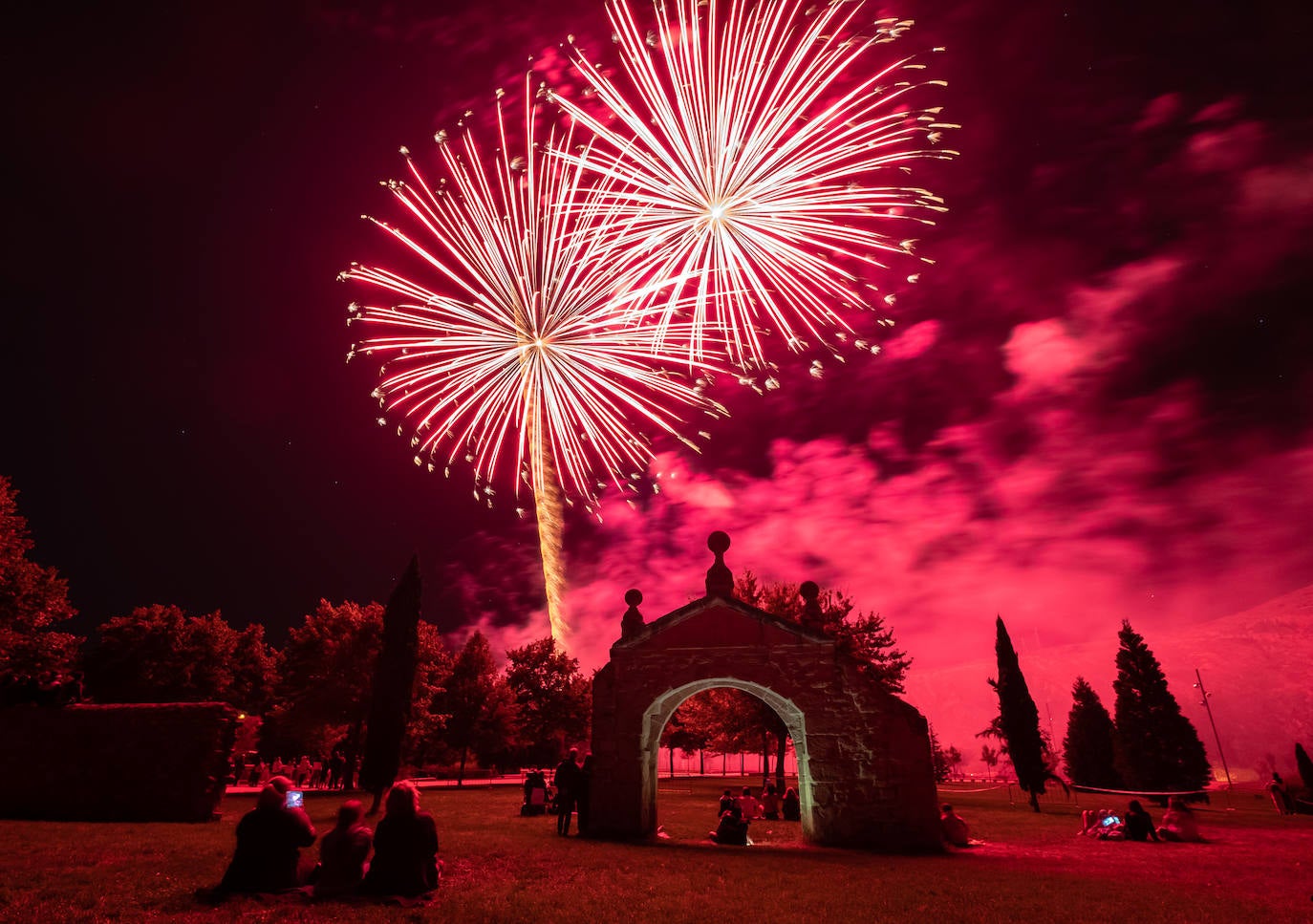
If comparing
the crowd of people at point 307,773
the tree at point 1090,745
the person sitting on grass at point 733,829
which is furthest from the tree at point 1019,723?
the crowd of people at point 307,773

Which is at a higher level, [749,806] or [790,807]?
[749,806]

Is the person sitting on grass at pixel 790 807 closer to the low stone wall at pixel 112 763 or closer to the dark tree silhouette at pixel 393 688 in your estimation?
the dark tree silhouette at pixel 393 688

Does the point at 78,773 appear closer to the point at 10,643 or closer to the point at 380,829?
the point at 380,829

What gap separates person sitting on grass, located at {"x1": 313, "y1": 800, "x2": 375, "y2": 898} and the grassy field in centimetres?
42

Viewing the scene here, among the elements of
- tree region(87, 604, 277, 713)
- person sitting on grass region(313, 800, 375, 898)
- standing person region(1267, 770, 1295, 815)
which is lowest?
standing person region(1267, 770, 1295, 815)

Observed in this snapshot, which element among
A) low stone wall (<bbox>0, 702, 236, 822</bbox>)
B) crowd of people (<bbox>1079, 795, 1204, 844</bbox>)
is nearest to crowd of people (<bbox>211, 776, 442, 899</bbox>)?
low stone wall (<bbox>0, 702, 236, 822</bbox>)

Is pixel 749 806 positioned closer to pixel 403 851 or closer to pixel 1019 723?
pixel 403 851

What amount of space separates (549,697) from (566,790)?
45.5 metres

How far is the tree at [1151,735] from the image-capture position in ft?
147

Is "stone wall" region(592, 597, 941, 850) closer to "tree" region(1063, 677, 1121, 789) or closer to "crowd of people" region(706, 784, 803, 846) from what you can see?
"crowd of people" region(706, 784, 803, 846)

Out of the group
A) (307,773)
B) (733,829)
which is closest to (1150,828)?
(733,829)

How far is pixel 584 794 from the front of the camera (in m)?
17.0

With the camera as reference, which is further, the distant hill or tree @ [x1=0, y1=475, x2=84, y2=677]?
the distant hill

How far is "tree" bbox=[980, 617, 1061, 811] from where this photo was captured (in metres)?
33.6
